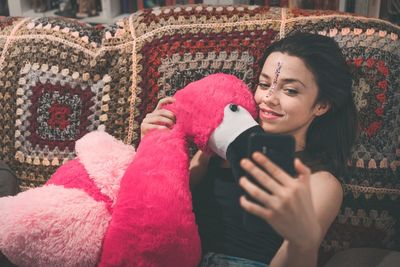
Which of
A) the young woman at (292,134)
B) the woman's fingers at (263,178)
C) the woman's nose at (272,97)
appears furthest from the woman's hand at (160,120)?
the woman's fingers at (263,178)

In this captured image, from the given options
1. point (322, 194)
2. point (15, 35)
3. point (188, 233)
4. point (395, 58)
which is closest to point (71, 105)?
point (15, 35)

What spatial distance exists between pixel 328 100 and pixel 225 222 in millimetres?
350

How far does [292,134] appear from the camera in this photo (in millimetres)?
1036

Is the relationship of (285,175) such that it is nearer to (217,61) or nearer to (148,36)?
(217,61)

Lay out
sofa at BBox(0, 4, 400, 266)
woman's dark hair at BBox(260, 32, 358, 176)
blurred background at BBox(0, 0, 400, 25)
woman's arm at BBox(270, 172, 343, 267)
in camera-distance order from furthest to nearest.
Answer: blurred background at BBox(0, 0, 400, 25)
sofa at BBox(0, 4, 400, 266)
woman's dark hair at BBox(260, 32, 358, 176)
woman's arm at BBox(270, 172, 343, 267)

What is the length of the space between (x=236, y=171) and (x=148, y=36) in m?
0.55

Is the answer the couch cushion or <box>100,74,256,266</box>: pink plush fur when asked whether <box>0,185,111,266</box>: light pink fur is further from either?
the couch cushion

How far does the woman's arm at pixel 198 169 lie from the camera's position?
3.81 ft

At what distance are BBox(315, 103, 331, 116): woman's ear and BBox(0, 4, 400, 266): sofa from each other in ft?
0.44

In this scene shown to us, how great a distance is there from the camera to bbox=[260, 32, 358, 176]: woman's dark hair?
3.30 ft

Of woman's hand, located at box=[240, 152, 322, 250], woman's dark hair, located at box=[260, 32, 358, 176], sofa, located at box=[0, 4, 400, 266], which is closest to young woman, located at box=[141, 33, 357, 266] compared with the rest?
woman's dark hair, located at box=[260, 32, 358, 176]

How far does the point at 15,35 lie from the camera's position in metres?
1.36

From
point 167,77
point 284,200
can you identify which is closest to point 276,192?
point 284,200

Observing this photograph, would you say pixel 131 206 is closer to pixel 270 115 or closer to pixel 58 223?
pixel 58 223
